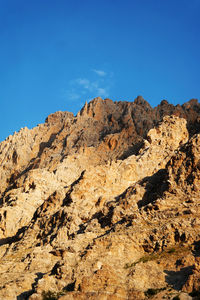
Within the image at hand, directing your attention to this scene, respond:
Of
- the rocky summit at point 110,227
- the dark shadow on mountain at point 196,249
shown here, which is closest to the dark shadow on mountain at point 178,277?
the rocky summit at point 110,227

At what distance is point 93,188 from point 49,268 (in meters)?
17.2

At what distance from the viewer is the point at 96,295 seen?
19.9 m

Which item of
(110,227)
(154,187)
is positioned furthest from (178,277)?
(154,187)

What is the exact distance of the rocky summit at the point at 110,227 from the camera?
70.9 ft

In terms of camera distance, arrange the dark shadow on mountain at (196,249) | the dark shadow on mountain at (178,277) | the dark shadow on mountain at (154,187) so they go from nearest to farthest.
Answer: the dark shadow on mountain at (178,277)
the dark shadow on mountain at (196,249)
the dark shadow on mountain at (154,187)

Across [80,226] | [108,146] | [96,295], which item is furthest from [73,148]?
[96,295]

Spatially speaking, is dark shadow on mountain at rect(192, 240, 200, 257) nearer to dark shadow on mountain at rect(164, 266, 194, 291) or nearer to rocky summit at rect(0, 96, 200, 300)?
rocky summit at rect(0, 96, 200, 300)

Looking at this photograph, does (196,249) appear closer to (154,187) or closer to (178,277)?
(178,277)

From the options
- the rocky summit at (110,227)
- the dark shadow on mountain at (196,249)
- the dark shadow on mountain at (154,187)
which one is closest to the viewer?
the rocky summit at (110,227)

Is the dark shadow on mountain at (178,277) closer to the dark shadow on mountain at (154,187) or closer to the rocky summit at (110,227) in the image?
the rocky summit at (110,227)

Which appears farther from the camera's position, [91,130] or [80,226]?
[91,130]

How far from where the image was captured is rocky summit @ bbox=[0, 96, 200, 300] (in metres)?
21.6

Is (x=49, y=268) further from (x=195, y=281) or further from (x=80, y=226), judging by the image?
(x=195, y=281)

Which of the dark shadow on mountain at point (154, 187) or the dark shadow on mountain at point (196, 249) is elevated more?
the dark shadow on mountain at point (154, 187)
